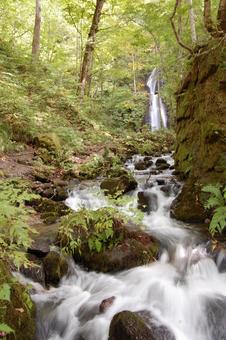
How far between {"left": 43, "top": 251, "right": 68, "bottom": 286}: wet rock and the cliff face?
285cm

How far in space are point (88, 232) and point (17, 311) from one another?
1.89 m

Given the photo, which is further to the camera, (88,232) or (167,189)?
(167,189)

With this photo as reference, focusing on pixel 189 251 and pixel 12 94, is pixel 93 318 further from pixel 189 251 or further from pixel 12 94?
pixel 12 94

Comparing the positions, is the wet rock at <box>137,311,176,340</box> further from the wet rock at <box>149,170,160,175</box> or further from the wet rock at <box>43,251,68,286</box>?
the wet rock at <box>149,170,160,175</box>

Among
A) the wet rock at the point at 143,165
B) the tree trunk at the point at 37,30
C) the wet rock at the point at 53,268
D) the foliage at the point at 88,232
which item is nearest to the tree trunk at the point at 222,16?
the wet rock at the point at 143,165

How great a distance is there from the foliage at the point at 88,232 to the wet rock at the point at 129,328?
152cm

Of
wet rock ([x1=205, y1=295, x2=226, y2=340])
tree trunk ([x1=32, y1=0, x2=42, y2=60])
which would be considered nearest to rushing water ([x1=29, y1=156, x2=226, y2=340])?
wet rock ([x1=205, y1=295, x2=226, y2=340])

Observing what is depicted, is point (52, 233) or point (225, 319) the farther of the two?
point (52, 233)

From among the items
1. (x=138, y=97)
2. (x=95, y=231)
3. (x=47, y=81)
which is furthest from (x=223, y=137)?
(x=138, y=97)

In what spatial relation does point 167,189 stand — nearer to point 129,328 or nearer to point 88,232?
point 88,232

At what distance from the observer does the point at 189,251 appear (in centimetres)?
570

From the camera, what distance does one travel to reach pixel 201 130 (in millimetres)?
7875

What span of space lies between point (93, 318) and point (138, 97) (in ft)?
66.1

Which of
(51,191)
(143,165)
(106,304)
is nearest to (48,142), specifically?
(143,165)
